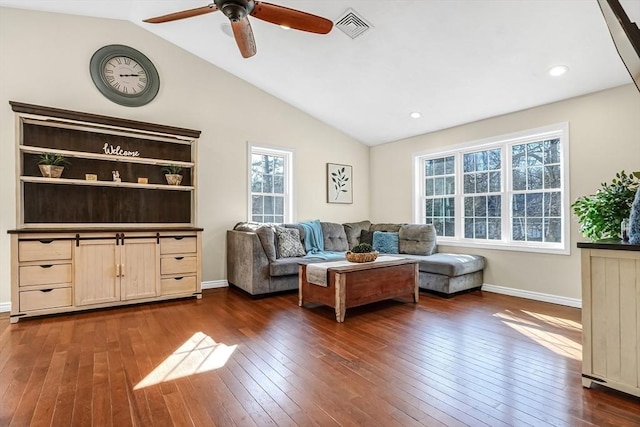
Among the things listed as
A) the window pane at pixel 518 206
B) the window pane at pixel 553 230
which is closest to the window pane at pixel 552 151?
the window pane at pixel 518 206

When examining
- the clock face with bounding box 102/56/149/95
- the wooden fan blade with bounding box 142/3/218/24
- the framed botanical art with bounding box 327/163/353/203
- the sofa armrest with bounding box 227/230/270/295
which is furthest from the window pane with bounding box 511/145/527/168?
the clock face with bounding box 102/56/149/95

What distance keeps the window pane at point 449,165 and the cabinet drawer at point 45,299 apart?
17.2ft

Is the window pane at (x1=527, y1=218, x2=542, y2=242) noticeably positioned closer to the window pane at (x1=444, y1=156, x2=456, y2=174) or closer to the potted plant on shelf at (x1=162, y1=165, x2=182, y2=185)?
the window pane at (x1=444, y1=156, x2=456, y2=174)

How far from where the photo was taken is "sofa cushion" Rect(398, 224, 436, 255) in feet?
16.5

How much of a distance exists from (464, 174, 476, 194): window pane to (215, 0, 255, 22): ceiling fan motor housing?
3.96 meters

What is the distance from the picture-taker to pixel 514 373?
2221 mm

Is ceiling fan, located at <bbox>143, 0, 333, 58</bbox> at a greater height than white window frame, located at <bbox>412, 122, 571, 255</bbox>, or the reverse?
ceiling fan, located at <bbox>143, 0, 333, 58</bbox>

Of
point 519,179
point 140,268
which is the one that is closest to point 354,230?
point 519,179

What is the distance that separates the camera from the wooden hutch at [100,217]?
3.39m

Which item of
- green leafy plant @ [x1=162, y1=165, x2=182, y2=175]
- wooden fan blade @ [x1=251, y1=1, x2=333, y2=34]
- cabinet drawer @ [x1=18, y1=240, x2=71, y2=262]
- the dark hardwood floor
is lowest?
the dark hardwood floor

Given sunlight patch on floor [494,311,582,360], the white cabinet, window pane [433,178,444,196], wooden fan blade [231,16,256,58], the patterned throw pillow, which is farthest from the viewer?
window pane [433,178,444,196]

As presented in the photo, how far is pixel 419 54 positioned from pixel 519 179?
2.19m

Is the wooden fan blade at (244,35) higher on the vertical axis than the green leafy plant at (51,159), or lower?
higher

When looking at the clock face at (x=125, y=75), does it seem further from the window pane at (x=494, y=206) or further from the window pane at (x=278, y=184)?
the window pane at (x=494, y=206)
